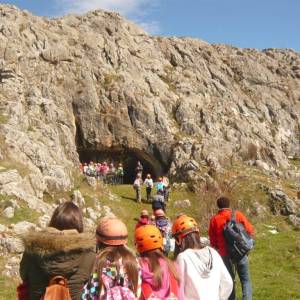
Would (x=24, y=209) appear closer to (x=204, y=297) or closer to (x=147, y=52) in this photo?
(x=204, y=297)

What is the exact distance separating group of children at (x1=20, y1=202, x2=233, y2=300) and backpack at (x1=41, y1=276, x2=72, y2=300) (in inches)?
2.5

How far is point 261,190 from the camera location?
32.7m

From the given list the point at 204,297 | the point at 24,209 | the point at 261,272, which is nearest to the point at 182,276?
the point at 204,297

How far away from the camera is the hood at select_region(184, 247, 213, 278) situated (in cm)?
546

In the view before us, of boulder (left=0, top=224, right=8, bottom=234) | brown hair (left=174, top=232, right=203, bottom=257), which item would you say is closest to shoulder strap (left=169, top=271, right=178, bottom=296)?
brown hair (left=174, top=232, right=203, bottom=257)

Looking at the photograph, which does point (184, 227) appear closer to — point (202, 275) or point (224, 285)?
point (202, 275)

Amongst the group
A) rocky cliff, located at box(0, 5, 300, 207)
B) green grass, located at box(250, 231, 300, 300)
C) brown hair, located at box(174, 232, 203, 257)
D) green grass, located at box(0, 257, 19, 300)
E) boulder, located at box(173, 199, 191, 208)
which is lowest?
green grass, located at box(250, 231, 300, 300)

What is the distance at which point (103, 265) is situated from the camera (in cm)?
449

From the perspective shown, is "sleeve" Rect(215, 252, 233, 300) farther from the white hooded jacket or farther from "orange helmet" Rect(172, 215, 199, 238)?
"orange helmet" Rect(172, 215, 199, 238)

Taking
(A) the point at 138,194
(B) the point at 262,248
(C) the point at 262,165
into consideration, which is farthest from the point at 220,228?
(C) the point at 262,165

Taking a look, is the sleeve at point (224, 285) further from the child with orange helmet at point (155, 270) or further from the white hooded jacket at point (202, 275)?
the child with orange helmet at point (155, 270)

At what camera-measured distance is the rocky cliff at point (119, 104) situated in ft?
111

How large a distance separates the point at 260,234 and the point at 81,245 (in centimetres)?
1971

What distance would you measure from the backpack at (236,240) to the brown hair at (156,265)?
12.3 feet
